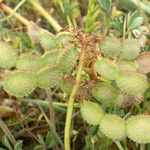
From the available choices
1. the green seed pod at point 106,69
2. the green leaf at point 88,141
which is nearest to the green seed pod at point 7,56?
the green seed pod at point 106,69

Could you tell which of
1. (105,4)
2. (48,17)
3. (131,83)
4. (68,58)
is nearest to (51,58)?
(68,58)

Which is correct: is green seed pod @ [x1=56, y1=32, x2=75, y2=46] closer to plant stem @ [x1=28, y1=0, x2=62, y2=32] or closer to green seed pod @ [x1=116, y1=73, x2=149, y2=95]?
green seed pod @ [x1=116, y1=73, x2=149, y2=95]

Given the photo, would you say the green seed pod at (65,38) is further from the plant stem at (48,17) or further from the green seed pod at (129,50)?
the plant stem at (48,17)

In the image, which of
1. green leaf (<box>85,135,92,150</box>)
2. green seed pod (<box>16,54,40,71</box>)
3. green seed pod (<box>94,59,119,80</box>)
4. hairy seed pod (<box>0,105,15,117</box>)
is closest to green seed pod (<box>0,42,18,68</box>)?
green seed pod (<box>16,54,40,71</box>)

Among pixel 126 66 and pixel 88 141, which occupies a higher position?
pixel 126 66

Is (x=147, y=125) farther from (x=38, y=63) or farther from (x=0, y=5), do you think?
(x=0, y=5)

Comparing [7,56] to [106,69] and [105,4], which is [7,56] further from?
[105,4]
